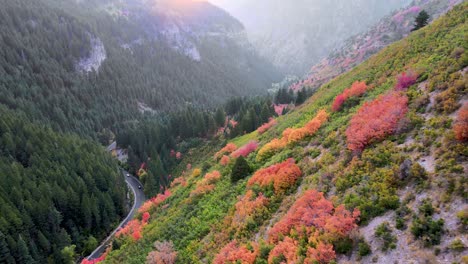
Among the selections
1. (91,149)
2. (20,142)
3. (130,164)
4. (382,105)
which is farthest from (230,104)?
(382,105)

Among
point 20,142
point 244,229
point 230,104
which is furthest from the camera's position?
point 230,104

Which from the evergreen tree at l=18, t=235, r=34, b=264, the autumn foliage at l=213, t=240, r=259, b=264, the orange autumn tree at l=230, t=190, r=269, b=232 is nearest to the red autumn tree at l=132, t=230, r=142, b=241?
the orange autumn tree at l=230, t=190, r=269, b=232

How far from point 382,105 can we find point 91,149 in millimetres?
111647

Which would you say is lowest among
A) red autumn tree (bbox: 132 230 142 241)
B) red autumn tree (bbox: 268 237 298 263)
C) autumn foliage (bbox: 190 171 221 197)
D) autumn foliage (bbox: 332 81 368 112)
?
A: red autumn tree (bbox: 132 230 142 241)

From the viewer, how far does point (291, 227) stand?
19.9m

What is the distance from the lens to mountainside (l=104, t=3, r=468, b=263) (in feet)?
47.2

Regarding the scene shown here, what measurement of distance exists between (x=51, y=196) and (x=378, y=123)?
8172 cm

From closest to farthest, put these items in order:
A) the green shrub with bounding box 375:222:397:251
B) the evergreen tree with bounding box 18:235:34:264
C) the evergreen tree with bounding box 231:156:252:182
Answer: the green shrub with bounding box 375:222:397:251 < the evergreen tree with bounding box 231:156:252:182 < the evergreen tree with bounding box 18:235:34:264

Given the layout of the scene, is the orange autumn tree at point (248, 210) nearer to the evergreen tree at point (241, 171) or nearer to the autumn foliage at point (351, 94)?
the evergreen tree at point (241, 171)

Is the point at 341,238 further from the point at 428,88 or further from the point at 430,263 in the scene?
the point at 428,88

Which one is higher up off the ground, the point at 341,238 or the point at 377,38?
the point at 341,238

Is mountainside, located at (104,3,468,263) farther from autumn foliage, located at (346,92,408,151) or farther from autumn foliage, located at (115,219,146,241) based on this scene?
autumn foliage, located at (115,219,146,241)

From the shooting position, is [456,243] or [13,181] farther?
[13,181]

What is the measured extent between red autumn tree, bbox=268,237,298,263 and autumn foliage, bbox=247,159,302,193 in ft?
25.7
